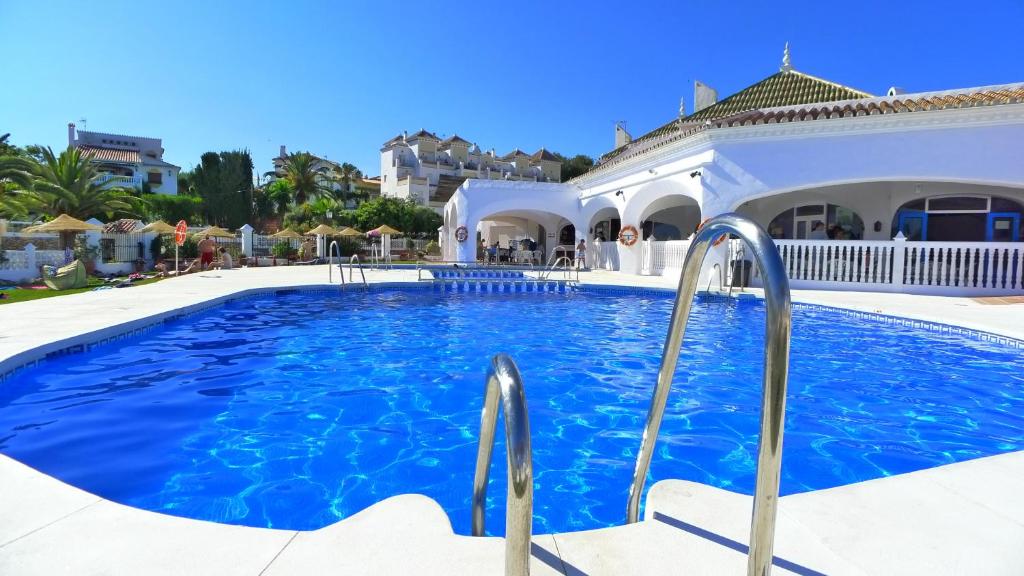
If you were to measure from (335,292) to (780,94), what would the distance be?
1955cm

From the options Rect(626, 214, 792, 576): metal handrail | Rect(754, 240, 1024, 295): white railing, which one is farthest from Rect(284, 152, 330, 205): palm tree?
Rect(626, 214, 792, 576): metal handrail

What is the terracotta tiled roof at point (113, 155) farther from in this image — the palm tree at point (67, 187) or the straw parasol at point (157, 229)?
the straw parasol at point (157, 229)

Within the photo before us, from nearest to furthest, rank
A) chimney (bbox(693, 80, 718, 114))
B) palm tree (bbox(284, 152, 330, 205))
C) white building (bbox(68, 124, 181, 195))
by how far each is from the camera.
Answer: chimney (bbox(693, 80, 718, 114)) → white building (bbox(68, 124, 181, 195)) → palm tree (bbox(284, 152, 330, 205))

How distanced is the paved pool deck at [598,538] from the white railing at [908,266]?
10803 mm

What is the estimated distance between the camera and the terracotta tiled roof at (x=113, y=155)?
49.1 meters

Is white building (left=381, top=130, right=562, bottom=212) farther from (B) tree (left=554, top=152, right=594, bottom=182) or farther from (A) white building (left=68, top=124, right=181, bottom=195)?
(A) white building (left=68, top=124, right=181, bottom=195)

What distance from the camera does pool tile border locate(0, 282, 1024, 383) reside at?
5785 millimetres

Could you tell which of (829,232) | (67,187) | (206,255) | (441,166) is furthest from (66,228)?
(441,166)

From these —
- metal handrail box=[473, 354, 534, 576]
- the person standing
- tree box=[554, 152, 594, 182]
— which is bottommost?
metal handrail box=[473, 354, 534, 576]

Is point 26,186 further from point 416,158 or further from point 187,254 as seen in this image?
point 416,158

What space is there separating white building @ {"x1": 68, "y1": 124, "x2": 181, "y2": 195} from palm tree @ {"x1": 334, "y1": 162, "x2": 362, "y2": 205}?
16519 mm

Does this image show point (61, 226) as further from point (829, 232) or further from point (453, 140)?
point (453, 140)

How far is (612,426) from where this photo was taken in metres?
4.62

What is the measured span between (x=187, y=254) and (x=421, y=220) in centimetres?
2096
